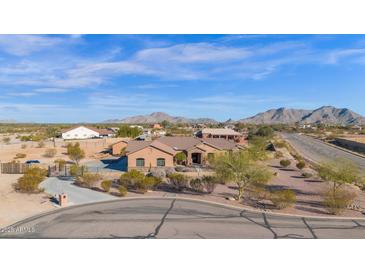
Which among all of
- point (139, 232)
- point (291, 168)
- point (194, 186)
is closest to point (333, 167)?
point (194, 186)

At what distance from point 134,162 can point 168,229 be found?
20.2m

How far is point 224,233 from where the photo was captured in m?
17.0

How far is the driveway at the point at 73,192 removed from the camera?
23.2 metres

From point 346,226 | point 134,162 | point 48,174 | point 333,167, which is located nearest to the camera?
point 346,226

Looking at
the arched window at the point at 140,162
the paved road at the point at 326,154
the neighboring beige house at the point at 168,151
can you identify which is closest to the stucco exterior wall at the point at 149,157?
the neighboring beige house at the point at 168,151

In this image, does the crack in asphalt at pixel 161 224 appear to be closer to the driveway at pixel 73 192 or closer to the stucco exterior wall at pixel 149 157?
the driveway at pixel 73 192

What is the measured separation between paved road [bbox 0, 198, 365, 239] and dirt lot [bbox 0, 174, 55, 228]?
1.08 metres

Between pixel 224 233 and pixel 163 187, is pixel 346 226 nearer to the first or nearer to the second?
pixel 224 233

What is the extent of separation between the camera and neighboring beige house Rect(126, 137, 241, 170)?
3700 cm

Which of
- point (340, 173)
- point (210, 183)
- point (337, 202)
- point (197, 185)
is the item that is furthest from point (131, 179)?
point (340, 173)

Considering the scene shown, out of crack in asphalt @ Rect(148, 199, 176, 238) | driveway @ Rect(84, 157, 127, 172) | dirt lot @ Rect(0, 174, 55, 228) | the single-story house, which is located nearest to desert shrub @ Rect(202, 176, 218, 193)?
crack in asphalt @ Rect(148, 199, 176, 238)

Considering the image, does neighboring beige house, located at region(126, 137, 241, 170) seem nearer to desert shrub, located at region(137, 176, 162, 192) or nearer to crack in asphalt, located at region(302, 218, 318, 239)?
desert shrub, located at region(137, 176, 162, 192)

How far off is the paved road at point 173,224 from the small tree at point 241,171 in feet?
14.2

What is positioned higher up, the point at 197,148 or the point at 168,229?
the point at 197,148
